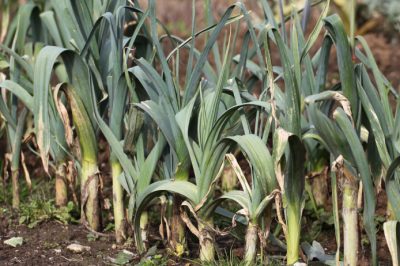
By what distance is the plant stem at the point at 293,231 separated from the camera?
8.36 ft

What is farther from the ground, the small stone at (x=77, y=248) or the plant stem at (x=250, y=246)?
the plant stem at (x=250, y=246)

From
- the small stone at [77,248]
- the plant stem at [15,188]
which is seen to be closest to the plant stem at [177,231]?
the small stone at [77,248]

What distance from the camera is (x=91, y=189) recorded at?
3.08 m

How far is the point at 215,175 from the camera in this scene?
8.78 ft

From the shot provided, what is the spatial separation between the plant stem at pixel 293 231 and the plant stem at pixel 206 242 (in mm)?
286

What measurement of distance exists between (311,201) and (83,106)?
1.01m

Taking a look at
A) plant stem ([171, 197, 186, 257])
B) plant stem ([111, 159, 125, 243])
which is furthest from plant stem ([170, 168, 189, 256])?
plant stem ([111, 159, 125, 243])

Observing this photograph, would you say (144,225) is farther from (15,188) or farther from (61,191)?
(15,188)

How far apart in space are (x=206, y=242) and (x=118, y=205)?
0.46 metres

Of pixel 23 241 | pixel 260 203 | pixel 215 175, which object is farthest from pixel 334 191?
pixel 23 241

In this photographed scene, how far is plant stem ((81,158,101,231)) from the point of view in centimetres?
307

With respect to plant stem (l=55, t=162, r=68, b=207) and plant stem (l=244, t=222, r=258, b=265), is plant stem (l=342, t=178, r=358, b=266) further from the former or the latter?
plant stem (l=55, t=162, r=68, b=207)

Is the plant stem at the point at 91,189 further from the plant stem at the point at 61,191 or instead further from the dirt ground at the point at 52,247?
the plant stem at the point at 61,191

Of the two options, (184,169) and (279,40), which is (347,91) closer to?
(279,40)
